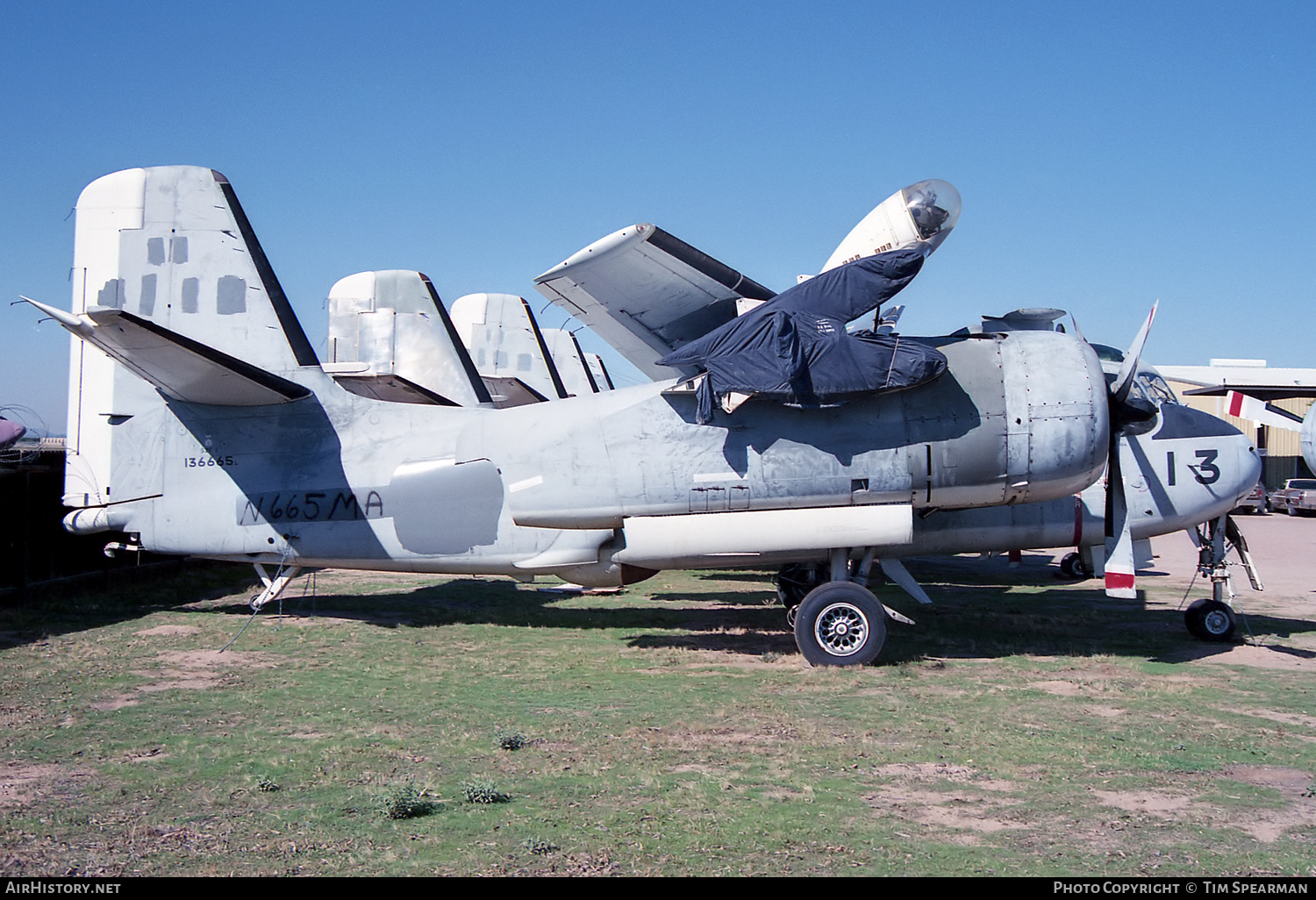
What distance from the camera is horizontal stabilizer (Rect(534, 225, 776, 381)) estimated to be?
13125 millimetres

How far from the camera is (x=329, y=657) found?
10.8 m

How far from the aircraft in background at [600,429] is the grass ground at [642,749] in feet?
4.27

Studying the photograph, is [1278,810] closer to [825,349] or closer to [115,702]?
[825,349]

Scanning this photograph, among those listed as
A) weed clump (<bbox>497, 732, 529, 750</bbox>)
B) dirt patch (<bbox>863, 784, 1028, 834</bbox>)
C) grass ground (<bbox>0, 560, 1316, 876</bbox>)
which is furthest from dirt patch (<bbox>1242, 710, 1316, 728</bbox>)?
weed clump (<bbox>497, 732, 529, 750</bbox>)

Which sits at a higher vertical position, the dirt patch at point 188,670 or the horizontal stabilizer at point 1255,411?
the horizontal stabilizer at point 1255,411

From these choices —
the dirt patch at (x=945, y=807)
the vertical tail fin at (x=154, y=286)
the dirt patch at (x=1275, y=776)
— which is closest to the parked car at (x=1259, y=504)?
the dirt patch at (x=1275, y=776)

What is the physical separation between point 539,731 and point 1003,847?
12.4ft

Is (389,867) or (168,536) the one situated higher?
(168,536)

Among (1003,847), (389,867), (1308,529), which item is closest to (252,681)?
(389,867)

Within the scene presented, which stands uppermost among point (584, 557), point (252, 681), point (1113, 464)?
point (1113, 464)

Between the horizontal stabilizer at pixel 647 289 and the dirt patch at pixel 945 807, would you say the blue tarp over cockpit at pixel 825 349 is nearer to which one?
the horizontal stabilizer at pixel 647 289

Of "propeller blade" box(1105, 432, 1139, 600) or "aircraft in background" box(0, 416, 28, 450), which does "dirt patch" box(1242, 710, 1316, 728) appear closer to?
"propeller blade" box(1105, 432, 1139, 600)

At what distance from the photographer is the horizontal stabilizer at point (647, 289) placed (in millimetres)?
13125
